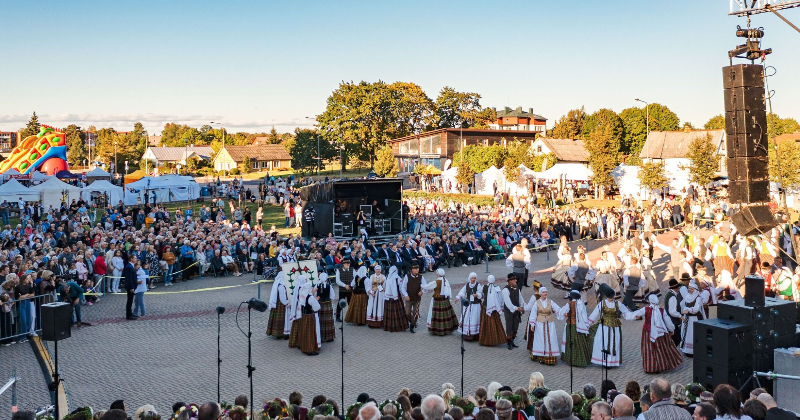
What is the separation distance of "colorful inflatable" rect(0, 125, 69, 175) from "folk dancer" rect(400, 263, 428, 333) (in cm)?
5085

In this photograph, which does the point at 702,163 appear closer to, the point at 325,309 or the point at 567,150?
the point at 567,150

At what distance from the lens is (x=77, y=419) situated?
6156mm

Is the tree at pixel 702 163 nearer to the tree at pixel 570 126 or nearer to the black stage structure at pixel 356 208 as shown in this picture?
the black stage structure at pixel 356 208

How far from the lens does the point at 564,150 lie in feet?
192

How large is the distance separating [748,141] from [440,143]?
4997 centimetres

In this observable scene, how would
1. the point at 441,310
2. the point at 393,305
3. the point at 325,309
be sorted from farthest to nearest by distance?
the point at 393,305 < the point at 441,310 < the point at 325,309

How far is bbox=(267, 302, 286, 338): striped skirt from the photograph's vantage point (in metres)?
12.9

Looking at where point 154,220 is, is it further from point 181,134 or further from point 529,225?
point 181,134

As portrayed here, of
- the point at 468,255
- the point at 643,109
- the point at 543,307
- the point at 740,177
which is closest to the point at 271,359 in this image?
the point at 543,307

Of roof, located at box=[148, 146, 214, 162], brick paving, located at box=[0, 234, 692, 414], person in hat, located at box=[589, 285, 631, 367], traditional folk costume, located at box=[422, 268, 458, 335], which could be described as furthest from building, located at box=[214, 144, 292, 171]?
person in hat, located at box=[589, 285, 631, 367]

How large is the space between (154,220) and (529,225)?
17.0m

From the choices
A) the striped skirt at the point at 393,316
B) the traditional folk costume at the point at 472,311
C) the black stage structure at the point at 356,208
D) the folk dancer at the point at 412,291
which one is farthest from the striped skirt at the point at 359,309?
the black stage structure at the point at 356,208

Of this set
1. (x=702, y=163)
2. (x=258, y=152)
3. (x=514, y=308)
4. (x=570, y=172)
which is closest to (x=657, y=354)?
(x=514, y=308)

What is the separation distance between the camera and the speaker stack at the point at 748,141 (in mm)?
12344
